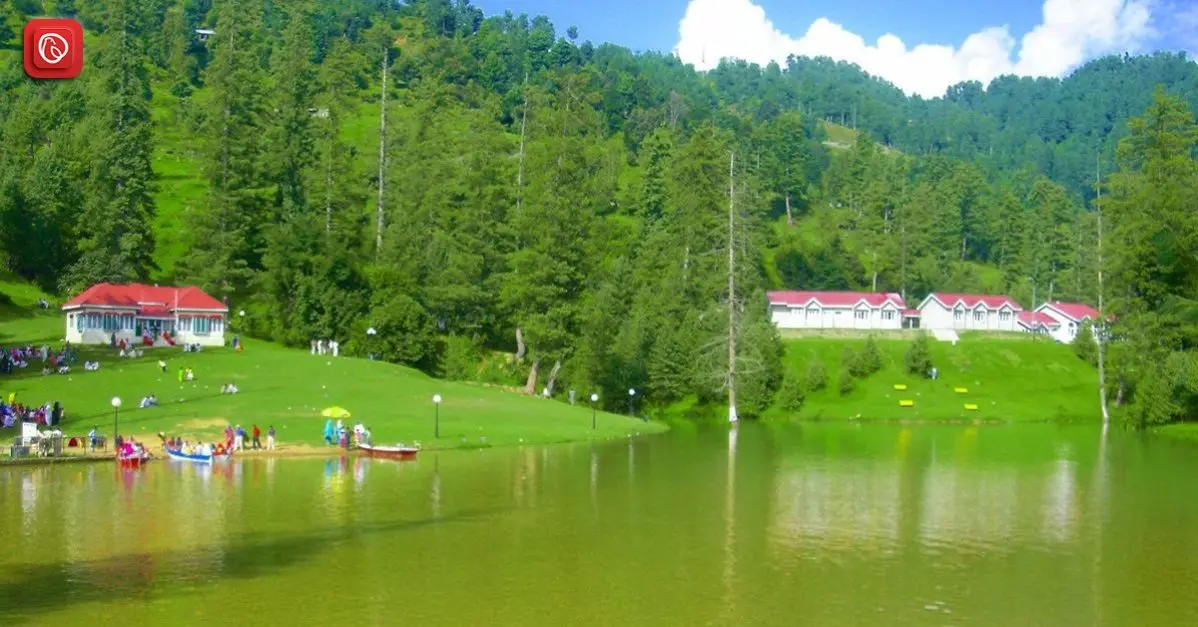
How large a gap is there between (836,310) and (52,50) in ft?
353

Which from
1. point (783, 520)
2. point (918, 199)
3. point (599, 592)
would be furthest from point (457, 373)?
point (918, 199)

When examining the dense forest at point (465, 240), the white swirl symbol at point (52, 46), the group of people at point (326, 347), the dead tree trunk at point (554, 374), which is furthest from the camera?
the dense forest at point (465, 240)

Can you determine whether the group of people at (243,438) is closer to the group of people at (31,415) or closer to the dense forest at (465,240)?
the group of people at (31,415)

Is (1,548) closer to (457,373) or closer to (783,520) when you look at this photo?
(783,520)

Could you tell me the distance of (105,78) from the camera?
413 ft

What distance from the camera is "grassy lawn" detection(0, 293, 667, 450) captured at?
5962 cm

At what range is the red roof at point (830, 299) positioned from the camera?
13325cm

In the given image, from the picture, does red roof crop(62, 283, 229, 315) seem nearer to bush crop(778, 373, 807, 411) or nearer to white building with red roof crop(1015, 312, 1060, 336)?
bush crop(778, 373, 807, 411)

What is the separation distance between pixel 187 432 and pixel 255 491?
46.5 feet

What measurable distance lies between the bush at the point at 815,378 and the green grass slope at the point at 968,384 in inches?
22.4

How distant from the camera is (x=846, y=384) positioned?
99250 mm

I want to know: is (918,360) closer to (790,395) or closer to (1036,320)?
(790,395)

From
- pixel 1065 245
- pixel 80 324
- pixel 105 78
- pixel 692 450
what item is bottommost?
pixel 692 450

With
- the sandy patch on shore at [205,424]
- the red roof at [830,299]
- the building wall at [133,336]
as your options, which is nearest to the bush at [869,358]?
the red roof at [830,299]
